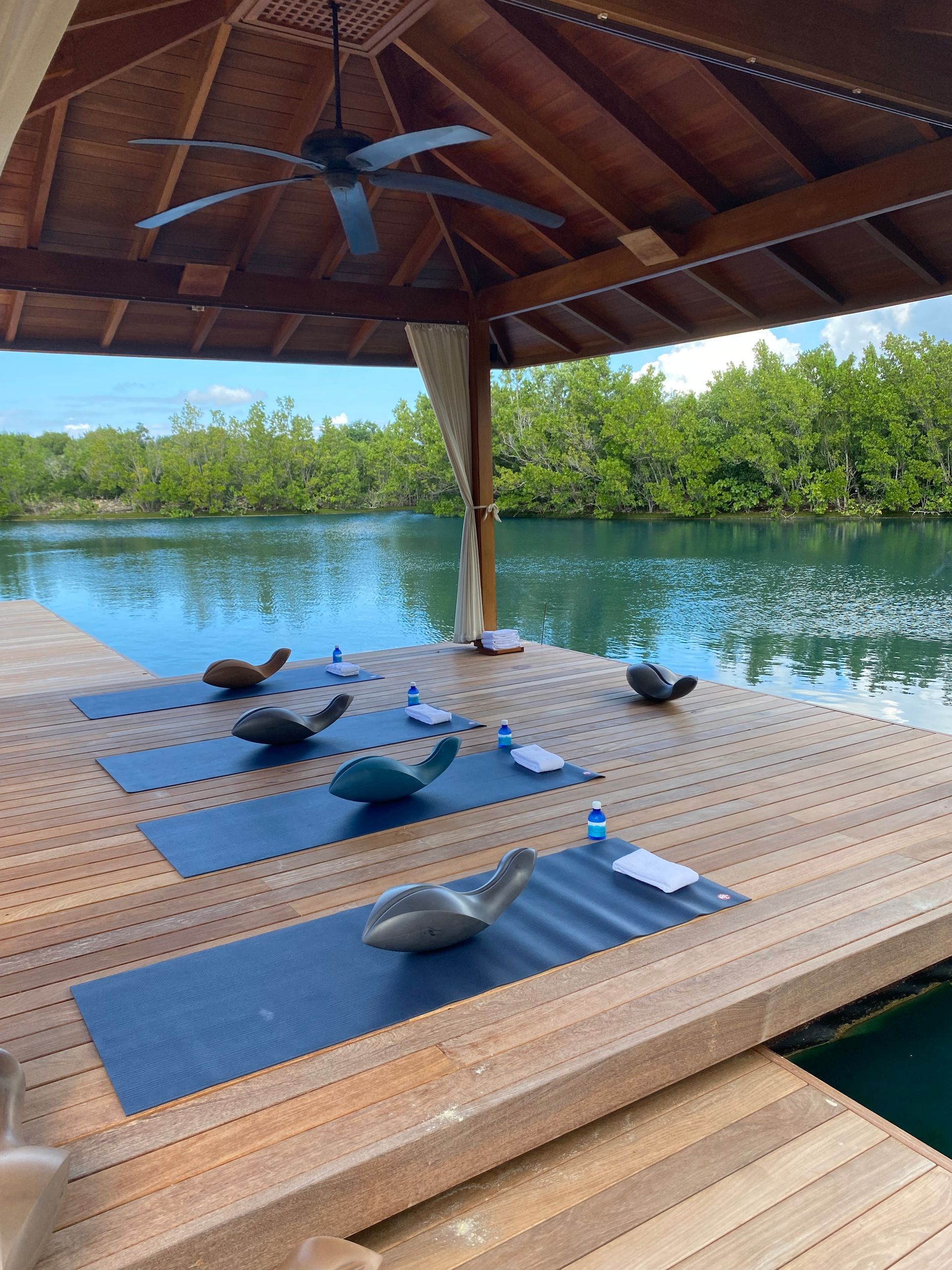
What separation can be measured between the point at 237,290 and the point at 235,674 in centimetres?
235

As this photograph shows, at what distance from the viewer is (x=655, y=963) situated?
2.25m

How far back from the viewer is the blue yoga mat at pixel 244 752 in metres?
3.84

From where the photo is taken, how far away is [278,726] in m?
4.09

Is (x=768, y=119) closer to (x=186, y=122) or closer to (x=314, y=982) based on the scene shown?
(x=186, y=122)

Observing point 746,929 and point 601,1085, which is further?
point 746,929

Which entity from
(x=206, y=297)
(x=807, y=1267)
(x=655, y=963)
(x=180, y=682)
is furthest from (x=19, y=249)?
(x=807, y=1267)

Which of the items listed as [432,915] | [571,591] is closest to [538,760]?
[432,915]

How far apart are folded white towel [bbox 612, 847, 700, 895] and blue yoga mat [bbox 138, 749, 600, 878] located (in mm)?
557

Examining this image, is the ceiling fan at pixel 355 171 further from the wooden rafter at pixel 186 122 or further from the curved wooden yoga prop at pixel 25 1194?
the curved wooden yoga prop at pixel 25 1194

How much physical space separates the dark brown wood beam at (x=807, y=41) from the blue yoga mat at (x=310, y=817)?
8.08 ft

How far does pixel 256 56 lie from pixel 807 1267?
4.89m

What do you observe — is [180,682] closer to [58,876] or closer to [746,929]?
[58,876]

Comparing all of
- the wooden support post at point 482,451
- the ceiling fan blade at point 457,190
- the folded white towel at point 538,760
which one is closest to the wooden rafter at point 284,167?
the ceiling fan blade at point 457,190

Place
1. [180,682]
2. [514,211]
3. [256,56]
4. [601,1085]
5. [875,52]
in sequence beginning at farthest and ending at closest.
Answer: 1. [180,682]
2. [256,56]
3. [514,211]
4. [875,52]
5. [601,1085]
